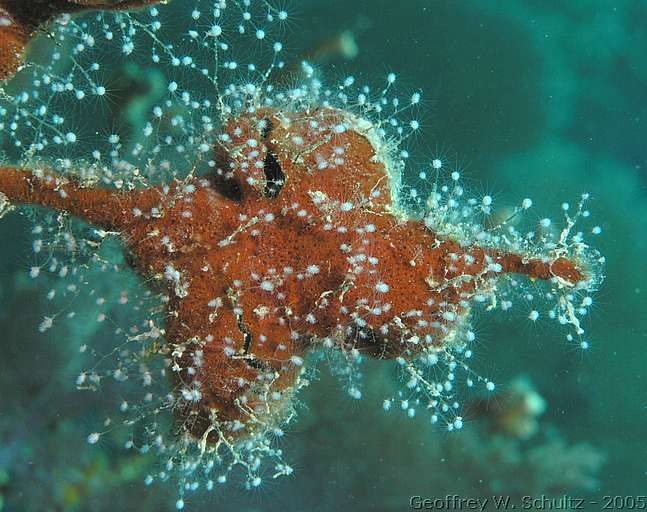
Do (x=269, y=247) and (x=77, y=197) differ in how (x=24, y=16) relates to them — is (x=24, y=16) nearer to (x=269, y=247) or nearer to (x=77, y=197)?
(x=77, y=197)

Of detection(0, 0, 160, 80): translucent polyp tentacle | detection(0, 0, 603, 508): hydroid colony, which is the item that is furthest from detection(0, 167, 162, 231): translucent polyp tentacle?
detection(0, 0, 160, 80): translucent polyp tentacle

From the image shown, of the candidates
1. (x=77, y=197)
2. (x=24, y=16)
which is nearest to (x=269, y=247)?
(x=77, y=197)

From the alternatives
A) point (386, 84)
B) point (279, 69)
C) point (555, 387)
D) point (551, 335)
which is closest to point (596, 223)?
point (551, 335)

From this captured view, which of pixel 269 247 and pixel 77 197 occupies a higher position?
pixel 77 197

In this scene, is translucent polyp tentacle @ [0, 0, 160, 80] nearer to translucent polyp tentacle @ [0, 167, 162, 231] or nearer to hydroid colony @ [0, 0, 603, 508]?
hydroid colony @ [0, 0, 603, 508]

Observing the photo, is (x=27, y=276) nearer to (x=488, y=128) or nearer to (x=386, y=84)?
(x=386, y=84)

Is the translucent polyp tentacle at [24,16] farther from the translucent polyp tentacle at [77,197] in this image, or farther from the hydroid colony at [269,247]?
the translucent polyp tentacle at [77,197]
